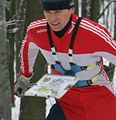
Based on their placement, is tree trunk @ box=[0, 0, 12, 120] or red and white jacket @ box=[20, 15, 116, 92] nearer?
red and white jacket @ box=[20, 15, 116, 92]

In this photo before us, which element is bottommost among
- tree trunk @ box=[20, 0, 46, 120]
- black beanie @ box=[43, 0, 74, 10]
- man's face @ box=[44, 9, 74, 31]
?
tree trunk @ box=[20, 0, 46, 120]

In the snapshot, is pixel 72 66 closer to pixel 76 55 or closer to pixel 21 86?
pixel 76 55

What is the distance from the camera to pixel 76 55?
152 inches

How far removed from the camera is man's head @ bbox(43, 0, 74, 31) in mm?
3738

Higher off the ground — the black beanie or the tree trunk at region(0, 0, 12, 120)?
the black beanie

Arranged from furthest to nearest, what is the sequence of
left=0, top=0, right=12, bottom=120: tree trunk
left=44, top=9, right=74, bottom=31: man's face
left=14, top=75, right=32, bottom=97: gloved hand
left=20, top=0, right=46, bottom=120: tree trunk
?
left=20, top=0, right=46, bottom=120: tree trunk
left=0, top=0, right=12, bottom=120: tree trunk
left=14, top=75, right=32, bottom=97: gloved hand
left=44, top=9, right=74, bottom=31: man's face

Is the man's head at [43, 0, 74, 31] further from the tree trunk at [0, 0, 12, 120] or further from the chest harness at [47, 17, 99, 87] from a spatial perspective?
the tree trunk at [0, 0, 12, 120]

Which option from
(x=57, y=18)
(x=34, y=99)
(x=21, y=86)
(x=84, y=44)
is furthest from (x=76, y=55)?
(x=34, y=99)

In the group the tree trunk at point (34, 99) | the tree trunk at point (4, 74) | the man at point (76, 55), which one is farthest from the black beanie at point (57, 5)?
the tree trunk at point (34, 99)

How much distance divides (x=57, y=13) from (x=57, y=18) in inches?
2.4

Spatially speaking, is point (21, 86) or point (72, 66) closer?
point (72, 66)

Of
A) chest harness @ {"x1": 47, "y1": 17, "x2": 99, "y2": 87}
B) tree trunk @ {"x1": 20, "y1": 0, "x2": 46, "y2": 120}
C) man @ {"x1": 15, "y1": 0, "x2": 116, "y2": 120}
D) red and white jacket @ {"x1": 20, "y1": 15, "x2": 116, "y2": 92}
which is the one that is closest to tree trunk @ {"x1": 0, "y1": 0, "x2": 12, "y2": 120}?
man @ {"x1": 15, "y1": 0, "x2": 116, "y2": 120}

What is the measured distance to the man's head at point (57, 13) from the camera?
3.74 m

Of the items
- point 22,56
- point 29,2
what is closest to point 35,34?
point 22,56
